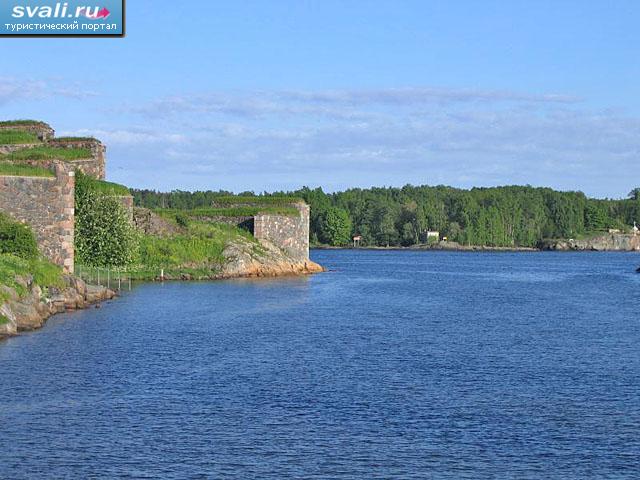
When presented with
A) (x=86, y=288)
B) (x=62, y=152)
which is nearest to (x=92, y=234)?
(x=86, y=288)

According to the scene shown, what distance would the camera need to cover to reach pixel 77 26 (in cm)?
3991

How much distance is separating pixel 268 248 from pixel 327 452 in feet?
213

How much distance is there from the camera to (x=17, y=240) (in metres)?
49.0

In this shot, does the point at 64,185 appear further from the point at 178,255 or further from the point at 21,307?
the point at 178,255

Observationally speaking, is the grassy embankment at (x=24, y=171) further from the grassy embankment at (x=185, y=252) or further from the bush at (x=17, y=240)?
the grassy embankment at (x=185, y=252)

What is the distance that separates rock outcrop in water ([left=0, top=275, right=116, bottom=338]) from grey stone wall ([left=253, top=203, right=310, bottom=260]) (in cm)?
3124

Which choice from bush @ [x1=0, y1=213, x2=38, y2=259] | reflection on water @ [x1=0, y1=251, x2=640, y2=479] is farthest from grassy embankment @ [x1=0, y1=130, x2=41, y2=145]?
reflection on water @ [x1=0, y1=251, x2=640, y2=479]

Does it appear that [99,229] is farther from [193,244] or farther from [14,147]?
[193,244]

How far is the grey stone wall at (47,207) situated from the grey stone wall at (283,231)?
112 ft

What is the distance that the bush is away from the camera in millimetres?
48594

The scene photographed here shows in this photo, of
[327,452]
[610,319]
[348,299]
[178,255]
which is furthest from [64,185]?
[327,452]

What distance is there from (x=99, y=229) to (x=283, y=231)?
26643 mm

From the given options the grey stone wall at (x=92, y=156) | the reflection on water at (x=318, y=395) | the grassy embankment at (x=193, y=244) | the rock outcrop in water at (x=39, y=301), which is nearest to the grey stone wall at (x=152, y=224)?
the grassy embankment at (x=193, y=244)

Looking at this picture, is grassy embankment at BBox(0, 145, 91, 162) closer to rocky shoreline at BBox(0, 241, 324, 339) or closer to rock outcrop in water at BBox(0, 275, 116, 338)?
rocky shoreline at BBox(0, 241, 324, 339)
